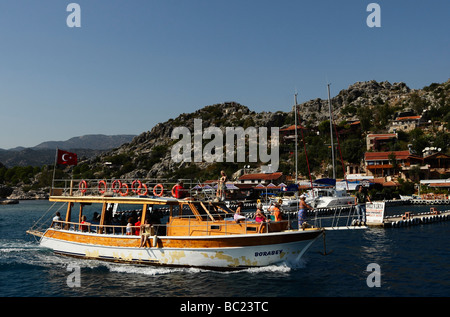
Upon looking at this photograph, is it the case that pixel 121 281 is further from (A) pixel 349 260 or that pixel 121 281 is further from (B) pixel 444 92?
(B) pixel 444 92

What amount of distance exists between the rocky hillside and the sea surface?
297ft

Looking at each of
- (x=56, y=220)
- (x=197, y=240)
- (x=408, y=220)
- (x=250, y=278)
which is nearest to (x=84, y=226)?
(x=56, y=220)

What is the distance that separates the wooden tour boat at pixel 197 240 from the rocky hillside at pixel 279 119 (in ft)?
302

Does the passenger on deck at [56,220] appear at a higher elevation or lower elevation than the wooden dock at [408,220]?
higher

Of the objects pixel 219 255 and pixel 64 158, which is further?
pixel 64 158

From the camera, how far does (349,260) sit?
21.1 metres

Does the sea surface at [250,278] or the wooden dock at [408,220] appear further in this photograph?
the wooden dock at [408,220]

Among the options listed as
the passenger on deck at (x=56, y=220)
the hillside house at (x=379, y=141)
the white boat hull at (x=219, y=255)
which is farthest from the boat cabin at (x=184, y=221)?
the hillside house at (x=379, y=141)

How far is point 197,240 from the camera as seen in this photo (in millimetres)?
17188

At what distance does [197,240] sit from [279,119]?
148437 mm

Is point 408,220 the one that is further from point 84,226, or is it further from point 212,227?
point 84,226

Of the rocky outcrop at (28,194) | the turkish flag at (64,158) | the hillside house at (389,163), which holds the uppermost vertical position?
the hillside house at (389,163)

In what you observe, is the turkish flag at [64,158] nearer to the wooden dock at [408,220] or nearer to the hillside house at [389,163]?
the wooden dock at [408,220]

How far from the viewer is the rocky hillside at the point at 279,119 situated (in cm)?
12794
